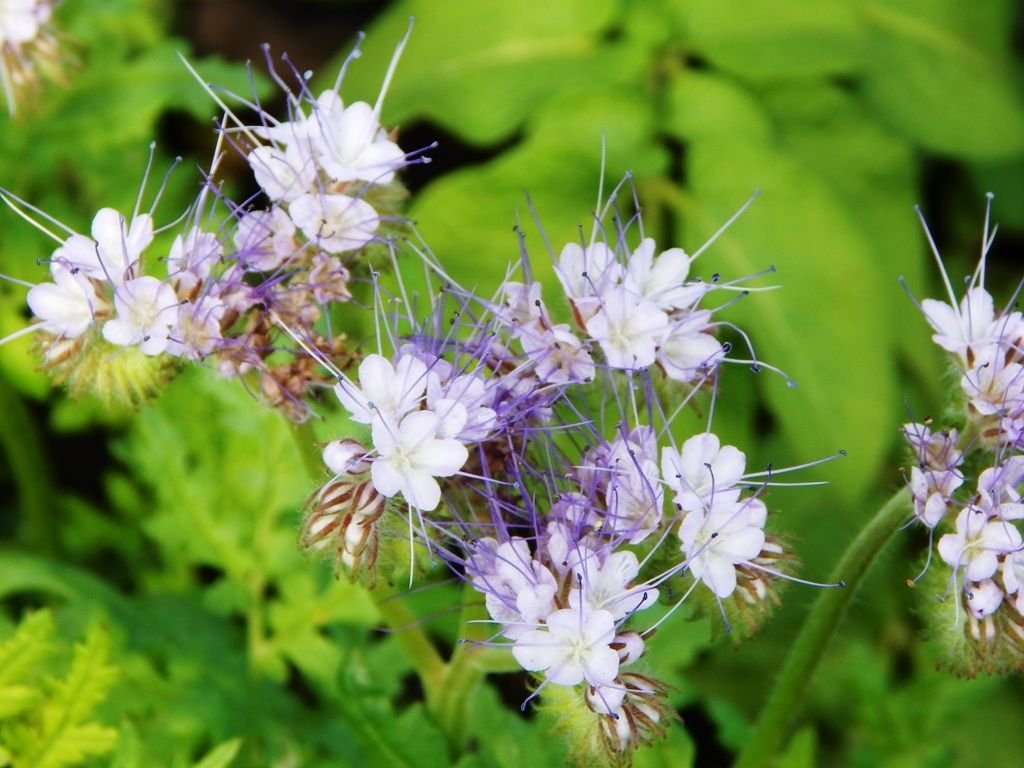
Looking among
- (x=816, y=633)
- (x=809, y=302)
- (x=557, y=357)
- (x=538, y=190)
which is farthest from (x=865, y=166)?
(x=557, y=357)

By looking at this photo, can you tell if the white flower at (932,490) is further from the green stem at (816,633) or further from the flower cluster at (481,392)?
the flower cluster at (481,392)

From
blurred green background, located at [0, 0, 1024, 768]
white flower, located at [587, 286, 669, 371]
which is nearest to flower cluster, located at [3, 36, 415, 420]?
white flower, located at [587, 286, 669, 371]

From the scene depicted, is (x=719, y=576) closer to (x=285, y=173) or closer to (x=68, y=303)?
(x=285, y=173)

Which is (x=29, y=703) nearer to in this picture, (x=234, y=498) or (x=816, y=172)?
(x=234, y=498)

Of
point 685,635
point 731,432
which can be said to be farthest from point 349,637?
point 731,432

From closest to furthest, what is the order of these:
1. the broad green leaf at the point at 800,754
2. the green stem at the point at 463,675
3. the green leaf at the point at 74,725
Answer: the green stem at the point at 463,675
the green leaf at the point at 74,725
the broad green leaf at the point at 800,754

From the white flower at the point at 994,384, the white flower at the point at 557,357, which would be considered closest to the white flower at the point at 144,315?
the white flower at the point at 557,357
